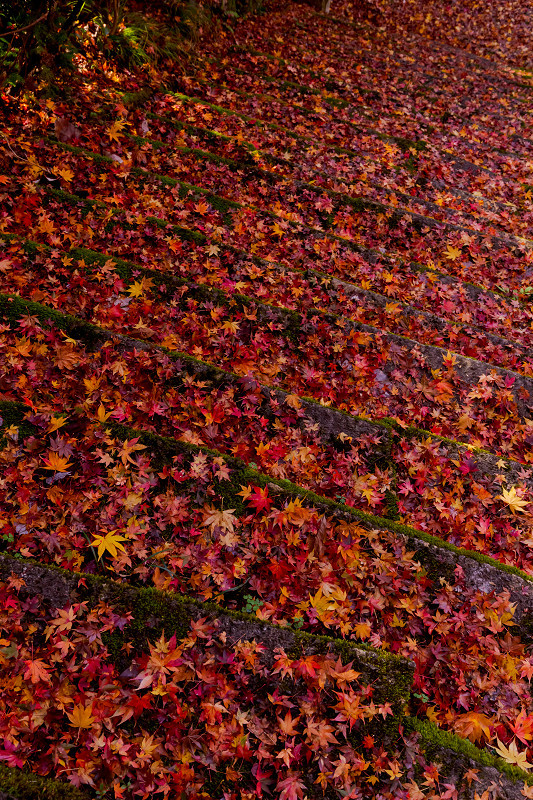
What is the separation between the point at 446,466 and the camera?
334 cm

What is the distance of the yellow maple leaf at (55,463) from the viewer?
2.59m

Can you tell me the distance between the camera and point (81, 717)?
6.41 feet

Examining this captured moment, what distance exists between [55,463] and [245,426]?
1.20 meters

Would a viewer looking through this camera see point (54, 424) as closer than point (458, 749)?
No

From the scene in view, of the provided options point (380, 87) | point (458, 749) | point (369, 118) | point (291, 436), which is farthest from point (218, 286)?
point (380, 87)

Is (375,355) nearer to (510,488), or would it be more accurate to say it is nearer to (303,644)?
(510,488)

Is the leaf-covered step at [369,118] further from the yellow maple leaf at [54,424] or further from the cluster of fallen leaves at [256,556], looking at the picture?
the cluster of fallen leaves at [256,556]

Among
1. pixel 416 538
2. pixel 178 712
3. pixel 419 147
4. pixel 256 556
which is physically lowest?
pixel 178 712

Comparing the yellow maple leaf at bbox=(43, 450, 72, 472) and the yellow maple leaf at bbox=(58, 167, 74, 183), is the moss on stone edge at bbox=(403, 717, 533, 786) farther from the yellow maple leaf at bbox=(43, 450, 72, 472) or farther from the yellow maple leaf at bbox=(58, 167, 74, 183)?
the yellow maple leaf at bbox=(58, 167, 74, 183)

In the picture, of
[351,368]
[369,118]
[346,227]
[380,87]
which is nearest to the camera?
[351,368]

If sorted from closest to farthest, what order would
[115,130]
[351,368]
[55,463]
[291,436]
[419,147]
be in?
[55,463] → [291,436] → [351,368] → [115,130] → [419,147]

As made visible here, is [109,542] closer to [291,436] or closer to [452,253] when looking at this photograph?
[291,436]

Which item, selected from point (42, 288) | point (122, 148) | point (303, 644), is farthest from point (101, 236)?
point (303, 644)

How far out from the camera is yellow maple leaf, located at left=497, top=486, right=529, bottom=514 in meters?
3.25
